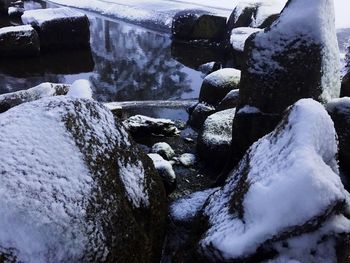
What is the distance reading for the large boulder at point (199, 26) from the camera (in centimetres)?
996

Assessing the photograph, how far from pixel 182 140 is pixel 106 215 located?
2810 mm

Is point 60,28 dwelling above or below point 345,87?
below

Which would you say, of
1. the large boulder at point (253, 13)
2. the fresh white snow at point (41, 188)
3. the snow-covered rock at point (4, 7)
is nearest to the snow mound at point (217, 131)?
the fresh white snow at point (41, 188)

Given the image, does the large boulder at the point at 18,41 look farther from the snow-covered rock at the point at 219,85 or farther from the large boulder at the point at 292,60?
the large boulder at the point at 292,60

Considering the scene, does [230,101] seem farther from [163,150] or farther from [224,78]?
[163,150]

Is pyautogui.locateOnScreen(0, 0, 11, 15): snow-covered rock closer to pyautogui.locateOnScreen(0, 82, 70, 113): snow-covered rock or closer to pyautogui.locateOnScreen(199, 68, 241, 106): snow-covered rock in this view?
pyautogui.locateOnScreen(0, 82, 70, 113): snow-covered rock

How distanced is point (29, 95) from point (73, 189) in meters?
3.33

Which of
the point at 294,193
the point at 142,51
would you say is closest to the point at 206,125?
the point at 294,193

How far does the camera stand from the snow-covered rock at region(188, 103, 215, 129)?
532 centimetres

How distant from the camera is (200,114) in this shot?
17.6 ft

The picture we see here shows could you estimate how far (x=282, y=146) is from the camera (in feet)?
7.06

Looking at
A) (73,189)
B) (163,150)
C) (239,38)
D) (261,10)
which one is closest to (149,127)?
(163,150)

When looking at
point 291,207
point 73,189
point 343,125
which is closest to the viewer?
point 291,207

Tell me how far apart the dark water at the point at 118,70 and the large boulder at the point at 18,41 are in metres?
0.18
